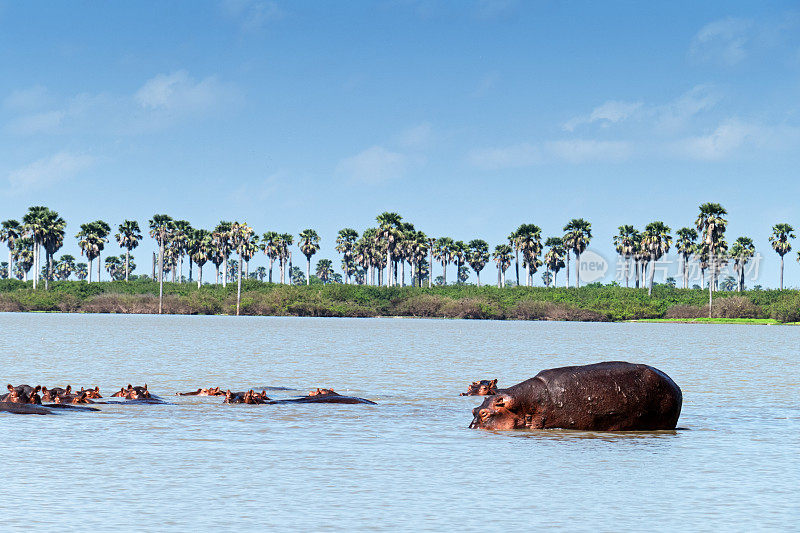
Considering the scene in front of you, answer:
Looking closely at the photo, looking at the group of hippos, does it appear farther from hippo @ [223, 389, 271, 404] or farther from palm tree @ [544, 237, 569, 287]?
palm tree @ [544, 237, 569, 287]

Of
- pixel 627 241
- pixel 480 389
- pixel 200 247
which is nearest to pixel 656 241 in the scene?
pixel 627 241

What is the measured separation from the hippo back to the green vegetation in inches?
5129

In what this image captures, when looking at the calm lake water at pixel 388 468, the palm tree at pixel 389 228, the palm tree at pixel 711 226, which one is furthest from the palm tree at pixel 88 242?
the calm lake water at pixel 388 468

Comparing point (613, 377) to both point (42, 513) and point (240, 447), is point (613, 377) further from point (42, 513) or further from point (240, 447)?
point (42, 513)

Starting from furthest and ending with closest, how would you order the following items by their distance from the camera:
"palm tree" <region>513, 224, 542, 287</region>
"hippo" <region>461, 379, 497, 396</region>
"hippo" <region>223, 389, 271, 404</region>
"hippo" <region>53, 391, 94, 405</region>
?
1. "palm tree" <region>513, 224, 542, 287</region>
2. "hippo" <region>461, 379, 497, 396</region>
3. "hippo" <region>223, 389, 271, 404</region>
4. "hippo" <region>53, 391, 94, 405</region>

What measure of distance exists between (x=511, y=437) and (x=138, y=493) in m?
7.64

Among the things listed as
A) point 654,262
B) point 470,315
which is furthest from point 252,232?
point 654,262

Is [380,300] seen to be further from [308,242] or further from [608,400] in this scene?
[608,400]

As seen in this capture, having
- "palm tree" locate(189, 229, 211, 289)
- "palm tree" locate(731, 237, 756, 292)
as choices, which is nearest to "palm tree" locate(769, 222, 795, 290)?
"palm tree" locate(731, 237, 756, 292)

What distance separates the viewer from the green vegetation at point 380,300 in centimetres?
14775

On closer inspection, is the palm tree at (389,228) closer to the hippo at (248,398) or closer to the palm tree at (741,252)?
the palm tree at (741,252)

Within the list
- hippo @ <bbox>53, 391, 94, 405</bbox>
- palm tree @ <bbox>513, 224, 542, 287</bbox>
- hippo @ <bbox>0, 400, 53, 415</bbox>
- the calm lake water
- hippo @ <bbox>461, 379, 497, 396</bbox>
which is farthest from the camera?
palm tree @ <bbox>513, 224, 542, 287</bbox>

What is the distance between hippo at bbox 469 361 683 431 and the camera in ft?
59.6

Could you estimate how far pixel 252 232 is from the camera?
17438 cm
